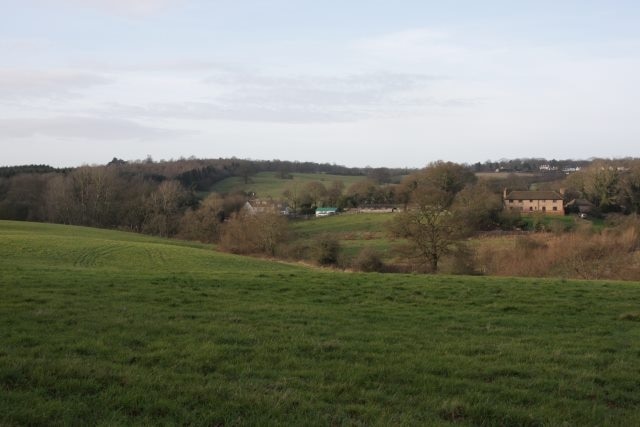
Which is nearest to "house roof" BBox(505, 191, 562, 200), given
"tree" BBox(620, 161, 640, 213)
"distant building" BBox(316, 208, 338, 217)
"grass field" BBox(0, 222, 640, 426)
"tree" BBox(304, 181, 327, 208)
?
"tree" BBox(620, 161, 640, 213)

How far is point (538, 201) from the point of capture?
93.8 m

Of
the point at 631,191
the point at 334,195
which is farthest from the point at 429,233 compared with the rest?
the point at 334,195

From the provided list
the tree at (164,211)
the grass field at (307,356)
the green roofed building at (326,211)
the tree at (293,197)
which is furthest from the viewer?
the tree at (293,197)

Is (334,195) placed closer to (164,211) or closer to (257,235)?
(164,211)

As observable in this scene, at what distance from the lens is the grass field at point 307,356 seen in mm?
6266

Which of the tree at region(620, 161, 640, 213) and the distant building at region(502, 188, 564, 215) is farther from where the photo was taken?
the distant building at region(502, 188, 564, 215)

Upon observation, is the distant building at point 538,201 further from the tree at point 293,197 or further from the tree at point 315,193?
the tree at point 293,197

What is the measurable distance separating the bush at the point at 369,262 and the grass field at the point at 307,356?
28.0 m

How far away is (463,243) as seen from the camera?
45.7 meters

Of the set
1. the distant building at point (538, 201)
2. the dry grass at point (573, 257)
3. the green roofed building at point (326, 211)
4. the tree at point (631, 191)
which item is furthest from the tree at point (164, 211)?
the tree at point (631, 191)

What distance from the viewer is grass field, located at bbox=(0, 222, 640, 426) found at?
6266 mm

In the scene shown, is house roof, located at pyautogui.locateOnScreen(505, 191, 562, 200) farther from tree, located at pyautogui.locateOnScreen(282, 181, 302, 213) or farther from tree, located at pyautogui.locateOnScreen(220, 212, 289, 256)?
tree, located at pyautogui.locateOnScreen(220, 212, 289, 256)

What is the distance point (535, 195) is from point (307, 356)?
312 ft

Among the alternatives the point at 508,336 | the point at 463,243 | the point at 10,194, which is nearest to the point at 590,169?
the point at 463,243
